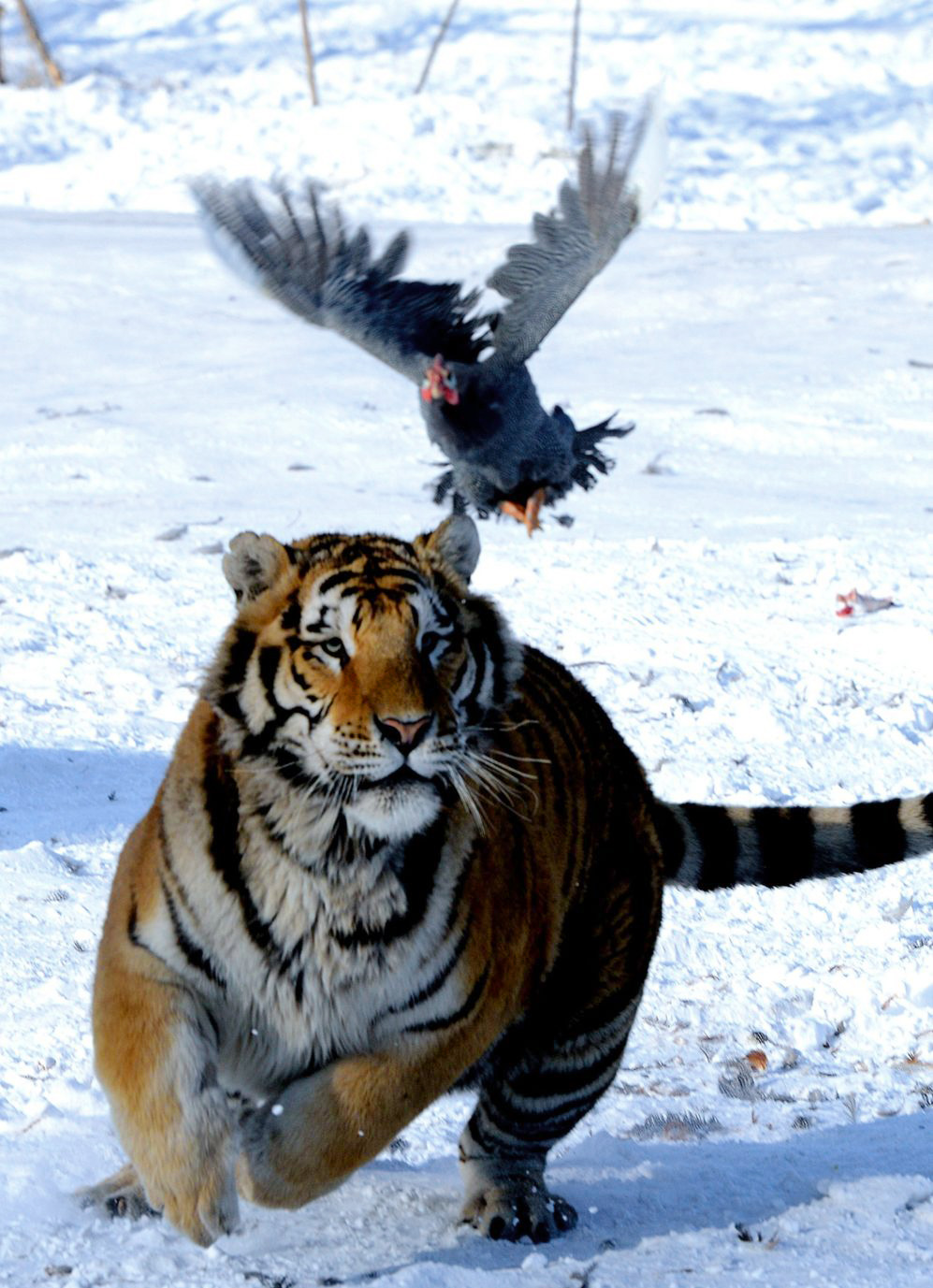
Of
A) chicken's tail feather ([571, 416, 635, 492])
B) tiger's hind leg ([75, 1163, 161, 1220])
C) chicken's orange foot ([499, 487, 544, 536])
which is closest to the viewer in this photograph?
tiger's hind leg ([75, 1163, 161, 1220])

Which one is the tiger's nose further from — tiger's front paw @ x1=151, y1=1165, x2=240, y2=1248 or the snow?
the snow

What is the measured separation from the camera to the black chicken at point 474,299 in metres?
7.77

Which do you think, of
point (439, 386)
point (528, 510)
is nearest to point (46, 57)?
point (439, 386)

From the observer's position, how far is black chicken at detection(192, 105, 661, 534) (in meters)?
7.77

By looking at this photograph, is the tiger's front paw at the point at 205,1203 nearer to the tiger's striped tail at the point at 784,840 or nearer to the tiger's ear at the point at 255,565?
the tiger's ear at the point at 255,565

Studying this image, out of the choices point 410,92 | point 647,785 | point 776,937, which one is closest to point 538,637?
point 776,937

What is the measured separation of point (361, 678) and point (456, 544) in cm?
34

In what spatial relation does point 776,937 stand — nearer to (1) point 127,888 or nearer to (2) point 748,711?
(2) point 748,711

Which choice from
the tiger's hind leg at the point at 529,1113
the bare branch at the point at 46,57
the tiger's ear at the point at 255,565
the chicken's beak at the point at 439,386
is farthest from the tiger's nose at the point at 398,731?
the bare branch at the point at 46,57

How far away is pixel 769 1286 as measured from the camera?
2.45 metres

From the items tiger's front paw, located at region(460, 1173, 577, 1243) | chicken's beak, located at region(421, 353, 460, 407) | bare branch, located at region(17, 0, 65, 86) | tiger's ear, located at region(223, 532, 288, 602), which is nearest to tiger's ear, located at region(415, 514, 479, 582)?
tiger's ear, located at region(223, 532, 288, 602)

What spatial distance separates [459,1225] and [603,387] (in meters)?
7.54

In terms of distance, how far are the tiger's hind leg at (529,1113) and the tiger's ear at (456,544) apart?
2.30 ft

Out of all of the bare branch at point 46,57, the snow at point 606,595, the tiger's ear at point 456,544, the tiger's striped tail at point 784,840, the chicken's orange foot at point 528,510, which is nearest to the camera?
the tiger's ear at point 456,544
